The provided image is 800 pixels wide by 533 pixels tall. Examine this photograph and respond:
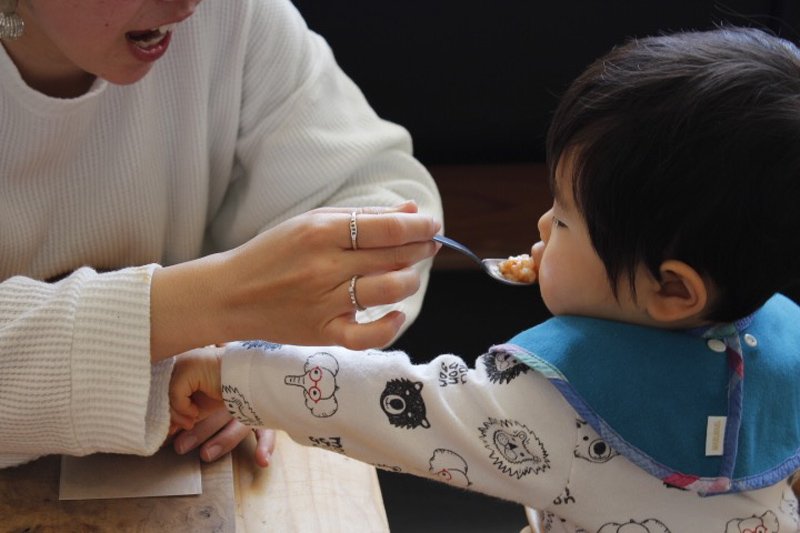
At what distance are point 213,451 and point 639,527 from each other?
0.42m

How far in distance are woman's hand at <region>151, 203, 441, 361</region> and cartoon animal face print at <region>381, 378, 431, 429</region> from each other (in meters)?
0.05

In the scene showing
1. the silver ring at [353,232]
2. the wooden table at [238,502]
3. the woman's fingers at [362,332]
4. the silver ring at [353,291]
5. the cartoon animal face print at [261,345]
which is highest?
the silver ring at [353,232]

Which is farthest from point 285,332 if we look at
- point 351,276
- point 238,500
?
point 238,500

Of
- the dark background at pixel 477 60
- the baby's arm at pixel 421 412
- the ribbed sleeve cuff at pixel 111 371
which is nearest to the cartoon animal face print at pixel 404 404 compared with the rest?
the baby's arm at pixel 421 412

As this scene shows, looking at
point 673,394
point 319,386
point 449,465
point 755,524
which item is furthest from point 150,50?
point 755,524

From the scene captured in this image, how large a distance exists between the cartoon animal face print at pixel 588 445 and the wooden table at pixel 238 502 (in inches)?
8.5

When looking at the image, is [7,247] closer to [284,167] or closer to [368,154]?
[284,167]

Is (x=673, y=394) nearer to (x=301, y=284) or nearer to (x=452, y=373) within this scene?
(x=452, y=373)

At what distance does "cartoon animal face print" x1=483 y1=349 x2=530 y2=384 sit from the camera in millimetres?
1041

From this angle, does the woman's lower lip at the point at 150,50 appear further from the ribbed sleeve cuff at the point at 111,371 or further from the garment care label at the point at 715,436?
the garment care label at the point at 715,436

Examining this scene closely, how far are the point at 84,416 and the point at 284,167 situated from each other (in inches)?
18.8

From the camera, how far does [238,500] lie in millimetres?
1120

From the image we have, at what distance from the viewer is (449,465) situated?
1.04 meters

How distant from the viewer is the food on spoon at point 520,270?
1.19 metres
